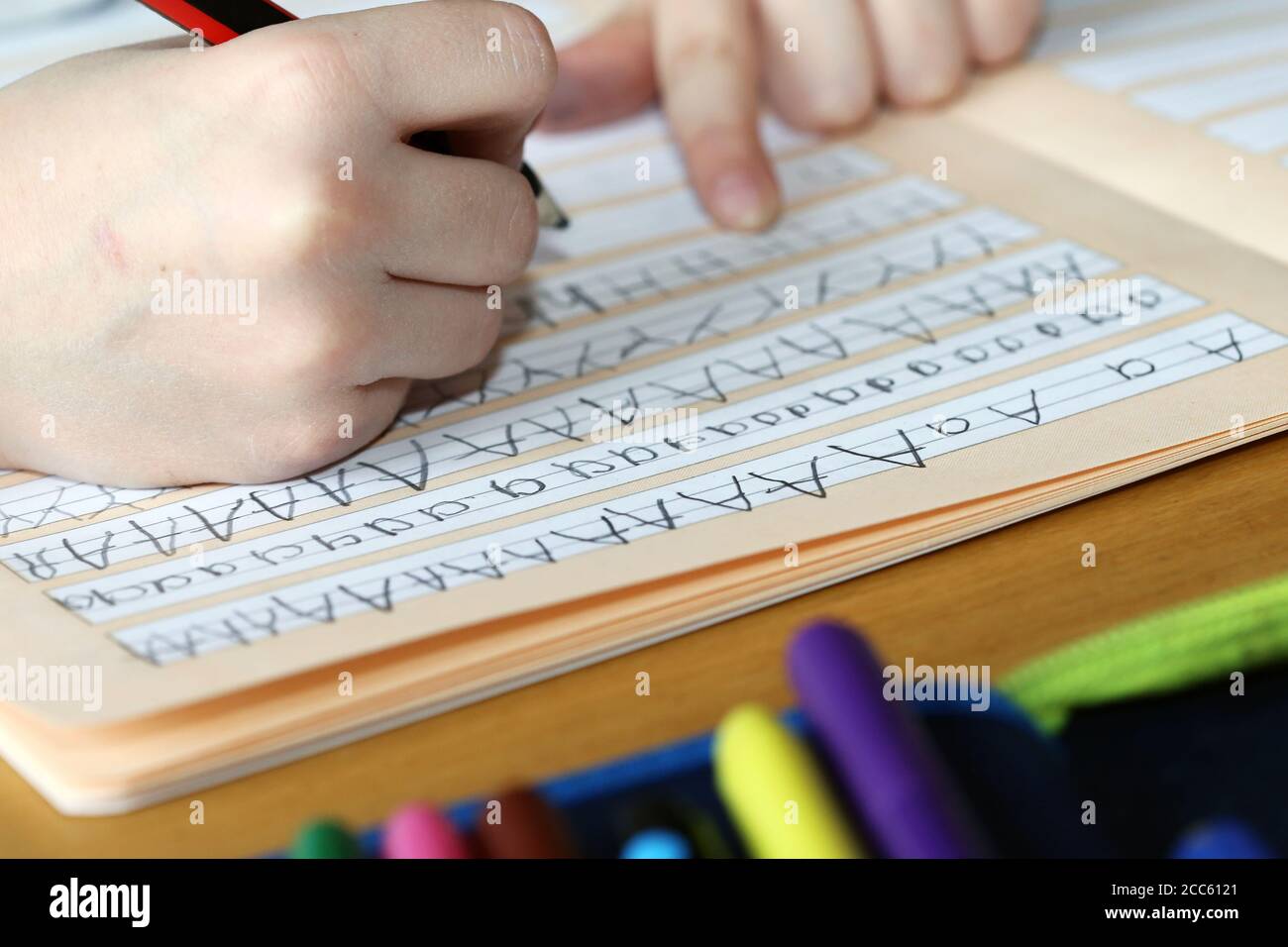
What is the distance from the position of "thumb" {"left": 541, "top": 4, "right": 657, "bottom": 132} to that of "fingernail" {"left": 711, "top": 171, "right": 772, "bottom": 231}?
5.2 inches

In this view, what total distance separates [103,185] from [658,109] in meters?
0.40

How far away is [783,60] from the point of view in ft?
2.42

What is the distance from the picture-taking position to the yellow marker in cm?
26

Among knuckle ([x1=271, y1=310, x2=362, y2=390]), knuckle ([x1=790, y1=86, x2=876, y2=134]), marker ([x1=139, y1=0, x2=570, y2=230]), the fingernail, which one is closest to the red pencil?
marker ([x1=139, y1=0, x2=570, y2=230])

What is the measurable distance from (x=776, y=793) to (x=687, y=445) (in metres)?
0.21

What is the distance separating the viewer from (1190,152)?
2.11 ft

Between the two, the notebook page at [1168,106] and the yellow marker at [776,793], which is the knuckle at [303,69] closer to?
the yellow marker at [776,793]

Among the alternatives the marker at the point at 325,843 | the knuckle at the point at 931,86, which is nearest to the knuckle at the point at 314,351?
the marker at the point at 325,843

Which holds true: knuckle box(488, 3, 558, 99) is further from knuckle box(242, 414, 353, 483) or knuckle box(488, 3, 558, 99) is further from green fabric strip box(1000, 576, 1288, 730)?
green fabric strip box(1000, 576, 1288, 730)

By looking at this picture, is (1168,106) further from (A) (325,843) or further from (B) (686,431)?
(A) (325,843)

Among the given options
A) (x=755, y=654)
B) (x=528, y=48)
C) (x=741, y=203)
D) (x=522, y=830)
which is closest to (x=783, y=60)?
(x=741, y=203)

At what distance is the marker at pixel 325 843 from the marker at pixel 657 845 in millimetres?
54

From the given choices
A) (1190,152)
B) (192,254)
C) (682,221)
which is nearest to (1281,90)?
(1190,152)
